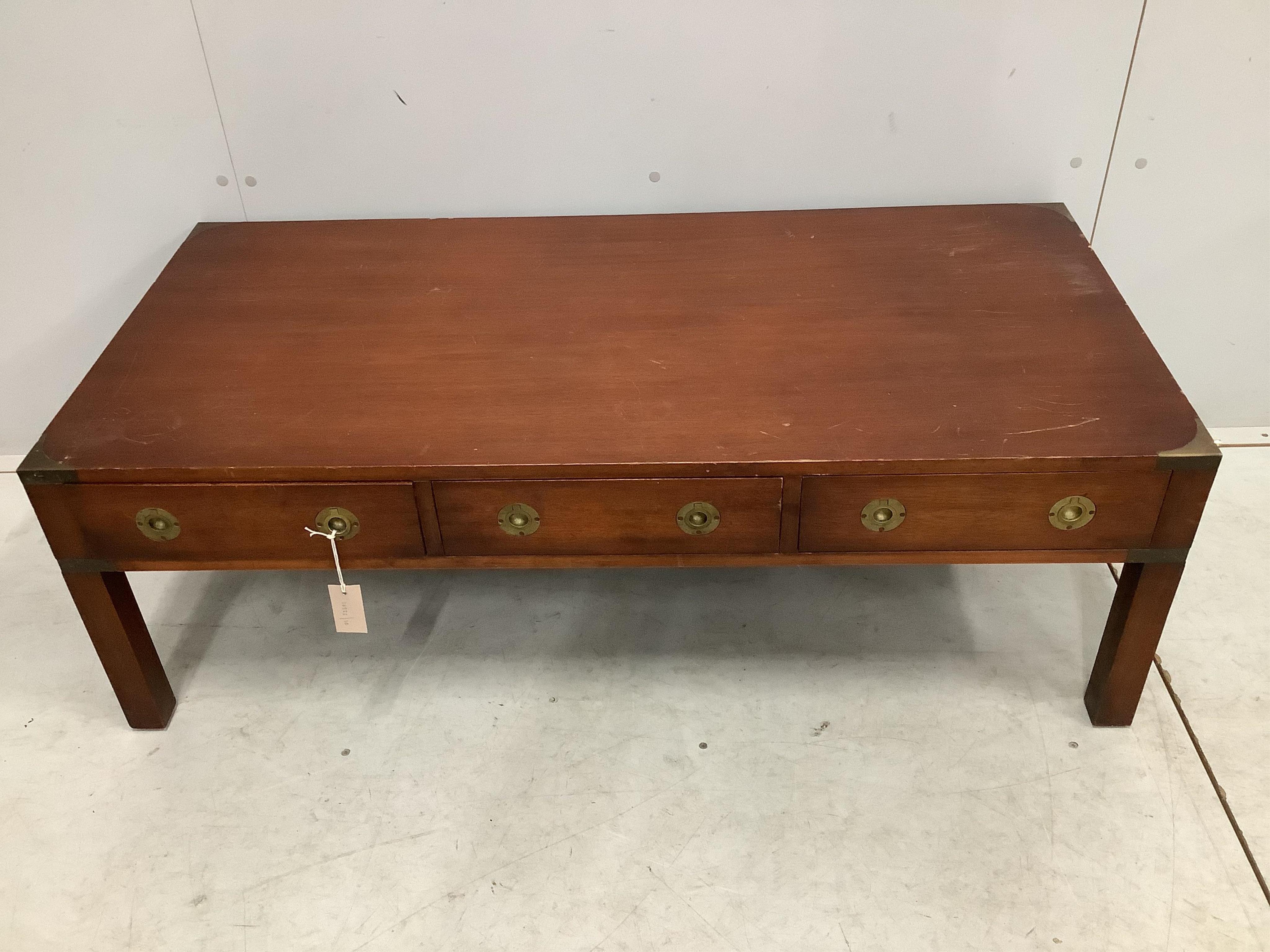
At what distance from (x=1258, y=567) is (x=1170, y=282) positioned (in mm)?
541

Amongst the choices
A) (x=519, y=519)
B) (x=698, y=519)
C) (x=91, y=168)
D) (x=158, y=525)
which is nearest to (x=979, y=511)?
(x=698, y=519)

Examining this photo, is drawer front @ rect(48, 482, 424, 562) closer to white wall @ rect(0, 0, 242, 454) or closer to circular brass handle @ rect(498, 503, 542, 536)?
circular brass handle @ rect(498, 503, 542, 536)

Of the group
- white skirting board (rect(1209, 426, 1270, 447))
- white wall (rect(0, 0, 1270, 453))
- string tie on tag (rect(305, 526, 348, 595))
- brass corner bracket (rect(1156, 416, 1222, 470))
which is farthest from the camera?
white skirting board (rect(1209, 426, 1270, 447))

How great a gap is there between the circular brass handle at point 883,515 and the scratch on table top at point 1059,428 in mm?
164

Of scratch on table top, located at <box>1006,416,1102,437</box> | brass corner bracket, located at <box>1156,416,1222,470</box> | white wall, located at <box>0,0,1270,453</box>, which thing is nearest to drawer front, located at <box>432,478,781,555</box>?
scratch on table top, located at <box>1006,416,1102,437</box>

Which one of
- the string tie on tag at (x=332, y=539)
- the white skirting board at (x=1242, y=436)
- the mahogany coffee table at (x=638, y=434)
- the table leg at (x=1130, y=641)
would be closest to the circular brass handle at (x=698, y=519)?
A: the mahogany coffee table at (x=638, y=434)

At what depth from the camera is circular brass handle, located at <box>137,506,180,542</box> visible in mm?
1412

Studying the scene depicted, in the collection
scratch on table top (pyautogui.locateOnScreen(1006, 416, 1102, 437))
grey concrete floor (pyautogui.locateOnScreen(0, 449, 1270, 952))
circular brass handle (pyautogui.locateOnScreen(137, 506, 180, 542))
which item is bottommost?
grey concrete floor (pyautogui.locateOnScreen(0, 449, 1270, 952))

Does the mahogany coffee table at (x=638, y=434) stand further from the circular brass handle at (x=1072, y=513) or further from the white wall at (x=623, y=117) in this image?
the white wall at (x=623, y=117)

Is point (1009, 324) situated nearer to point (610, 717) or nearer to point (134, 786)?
point (610, 717)

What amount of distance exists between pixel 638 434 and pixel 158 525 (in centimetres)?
65

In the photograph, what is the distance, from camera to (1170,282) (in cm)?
199

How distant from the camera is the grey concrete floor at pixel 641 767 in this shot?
4.60 feet

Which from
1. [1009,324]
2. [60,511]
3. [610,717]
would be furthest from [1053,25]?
[60,511]
